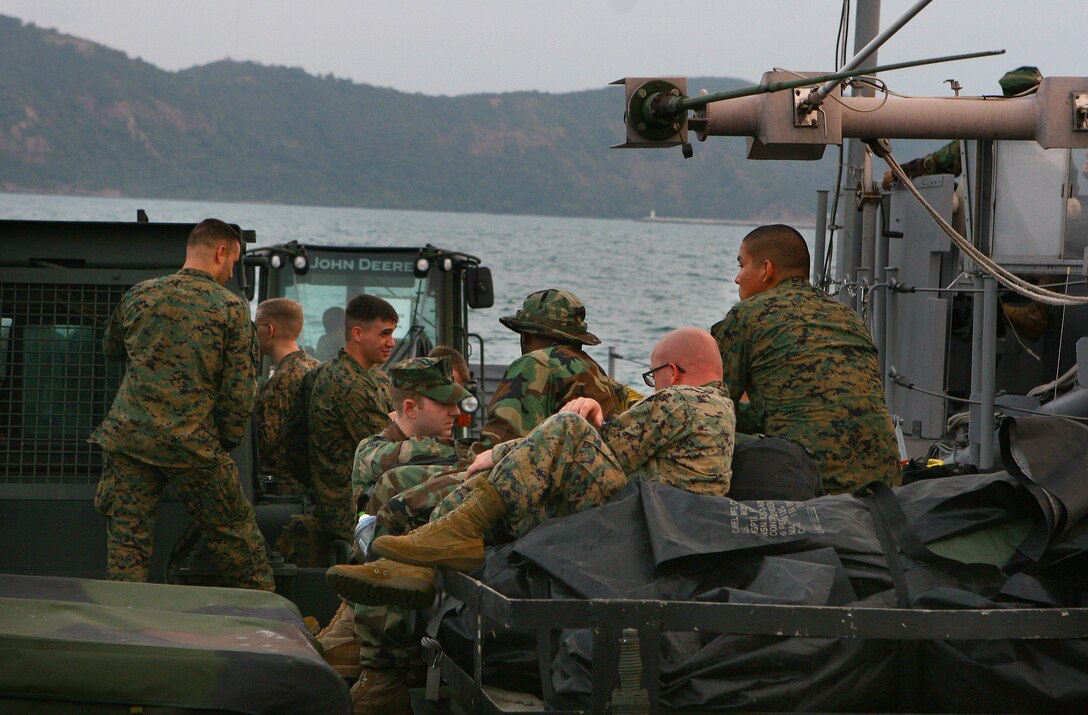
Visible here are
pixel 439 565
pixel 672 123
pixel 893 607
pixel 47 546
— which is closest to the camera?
pixel 893 607

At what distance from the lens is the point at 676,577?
4281mm

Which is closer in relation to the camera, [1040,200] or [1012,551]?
[1012,551]

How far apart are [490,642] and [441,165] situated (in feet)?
521

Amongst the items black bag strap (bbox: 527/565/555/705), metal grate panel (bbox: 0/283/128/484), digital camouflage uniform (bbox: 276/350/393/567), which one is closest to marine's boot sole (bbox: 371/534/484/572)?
black bag strap (bbox: 527/565/555/705)

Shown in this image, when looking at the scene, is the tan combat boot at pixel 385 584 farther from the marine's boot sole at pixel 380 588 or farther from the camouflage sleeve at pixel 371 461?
the camouflage sleeve at pixel 371 461

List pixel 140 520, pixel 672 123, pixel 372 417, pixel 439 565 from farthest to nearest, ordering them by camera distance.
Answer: pixel 372 417 < pixel 140 520 < pixel 672 123 < pixel 439 565

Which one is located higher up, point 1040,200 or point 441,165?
point 441,165

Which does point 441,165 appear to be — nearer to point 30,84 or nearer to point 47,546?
point 30,84

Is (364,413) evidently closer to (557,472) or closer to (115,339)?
(115,339)

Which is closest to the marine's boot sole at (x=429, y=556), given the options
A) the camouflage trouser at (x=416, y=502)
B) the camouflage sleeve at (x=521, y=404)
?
the camouflage trouser at (x=416, y=502)

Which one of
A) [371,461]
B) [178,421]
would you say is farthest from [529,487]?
[178,421]

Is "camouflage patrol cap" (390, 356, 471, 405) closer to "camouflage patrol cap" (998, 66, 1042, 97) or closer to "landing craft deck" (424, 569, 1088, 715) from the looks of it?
"landing craft deck" (424, 569, 1088, 715)

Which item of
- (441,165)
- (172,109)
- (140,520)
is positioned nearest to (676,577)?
(140,520)

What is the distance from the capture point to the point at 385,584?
4.67 meters
